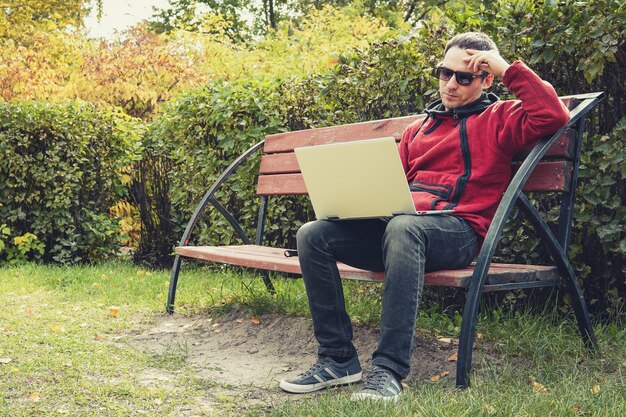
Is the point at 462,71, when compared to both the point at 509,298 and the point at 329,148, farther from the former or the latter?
the point at 509,298

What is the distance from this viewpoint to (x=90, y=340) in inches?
159

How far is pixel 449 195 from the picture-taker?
317cm

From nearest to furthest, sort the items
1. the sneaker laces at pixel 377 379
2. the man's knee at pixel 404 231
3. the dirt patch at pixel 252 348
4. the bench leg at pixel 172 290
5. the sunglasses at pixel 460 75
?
the sneaker laces at pixel 377 379, the man's knee at pixel 404 231, the sunglasses at pixel 460 75, the dirt patch at pixel 252 348, the bench leg at pixel 172 290

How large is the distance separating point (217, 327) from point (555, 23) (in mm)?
2454

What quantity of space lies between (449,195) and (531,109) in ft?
1.62

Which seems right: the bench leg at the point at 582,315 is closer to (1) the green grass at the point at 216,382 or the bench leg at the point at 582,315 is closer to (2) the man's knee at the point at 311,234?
(1) the green grass at the point at 216,382

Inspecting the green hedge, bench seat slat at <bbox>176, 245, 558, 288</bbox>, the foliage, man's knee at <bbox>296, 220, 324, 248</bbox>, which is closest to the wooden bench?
bench seat slat at <bbox>176, 245, 558, 288</bbox>

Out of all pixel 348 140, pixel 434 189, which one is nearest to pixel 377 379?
pixel 434 189

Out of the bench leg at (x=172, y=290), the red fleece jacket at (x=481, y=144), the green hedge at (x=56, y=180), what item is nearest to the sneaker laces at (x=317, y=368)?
the red fleece jacket at (x=481, y=144)

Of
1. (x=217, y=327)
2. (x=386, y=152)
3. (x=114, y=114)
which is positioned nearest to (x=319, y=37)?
(x=114, y=114)

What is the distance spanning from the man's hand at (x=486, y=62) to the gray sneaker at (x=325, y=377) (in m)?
1.30

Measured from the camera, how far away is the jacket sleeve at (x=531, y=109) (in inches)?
114

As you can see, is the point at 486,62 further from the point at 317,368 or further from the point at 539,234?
the point at 317,368

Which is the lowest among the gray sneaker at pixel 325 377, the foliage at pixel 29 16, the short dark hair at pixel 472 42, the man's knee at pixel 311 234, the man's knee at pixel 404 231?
the gray sneaker at pixel 325 377
